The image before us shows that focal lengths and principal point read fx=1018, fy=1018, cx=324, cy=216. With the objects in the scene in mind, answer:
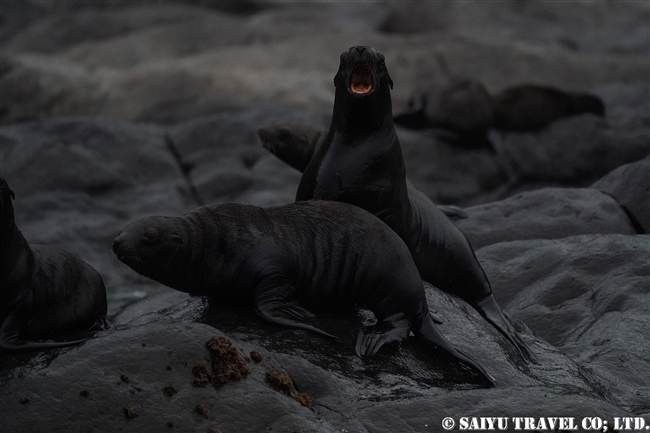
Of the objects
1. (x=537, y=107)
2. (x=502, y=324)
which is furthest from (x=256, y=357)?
(x=537, y=107)

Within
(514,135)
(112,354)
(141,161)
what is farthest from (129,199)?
(112,354)

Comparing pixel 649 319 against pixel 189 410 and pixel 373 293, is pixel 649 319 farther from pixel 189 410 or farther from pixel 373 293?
pixel 189 410

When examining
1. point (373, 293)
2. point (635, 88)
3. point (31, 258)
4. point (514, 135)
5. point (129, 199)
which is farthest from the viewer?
point (635, 88)

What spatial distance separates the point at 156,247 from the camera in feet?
18.4

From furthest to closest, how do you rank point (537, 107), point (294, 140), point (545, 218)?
point (537, 107) → point (545, 218) → point (294, 140)

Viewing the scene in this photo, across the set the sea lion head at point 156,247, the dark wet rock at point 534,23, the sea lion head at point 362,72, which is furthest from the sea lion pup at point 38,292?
the dark wet rock at point 534,23

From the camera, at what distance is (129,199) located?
52.3 feet

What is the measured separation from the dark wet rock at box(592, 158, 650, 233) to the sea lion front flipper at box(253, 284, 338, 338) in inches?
235

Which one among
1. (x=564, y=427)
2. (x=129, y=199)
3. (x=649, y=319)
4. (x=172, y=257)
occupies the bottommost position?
(x=129, y=199)

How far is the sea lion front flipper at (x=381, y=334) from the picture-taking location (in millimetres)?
5508

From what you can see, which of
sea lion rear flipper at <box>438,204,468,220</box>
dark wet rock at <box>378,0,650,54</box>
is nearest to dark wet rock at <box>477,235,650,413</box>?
sea lion rear flipper at <box>438,204,468,220</box>

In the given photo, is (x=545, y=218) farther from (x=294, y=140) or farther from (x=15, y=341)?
(x=15, y=341)

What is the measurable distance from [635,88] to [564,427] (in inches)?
717

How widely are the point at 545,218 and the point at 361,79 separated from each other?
4.48 meters
